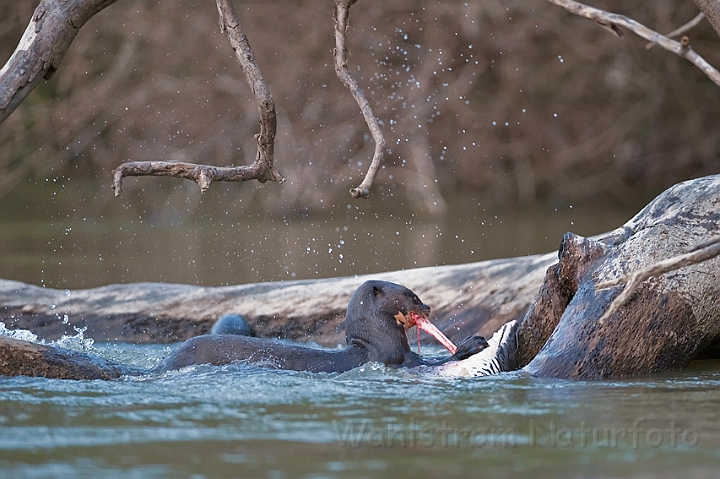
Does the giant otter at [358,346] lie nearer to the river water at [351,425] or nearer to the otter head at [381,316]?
the otter head at [381,316]

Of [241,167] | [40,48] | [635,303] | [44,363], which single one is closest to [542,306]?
[635,303]

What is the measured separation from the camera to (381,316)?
11.5ft

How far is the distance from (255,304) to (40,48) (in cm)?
168

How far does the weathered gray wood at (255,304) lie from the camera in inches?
175

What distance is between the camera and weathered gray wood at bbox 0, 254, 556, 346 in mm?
4438

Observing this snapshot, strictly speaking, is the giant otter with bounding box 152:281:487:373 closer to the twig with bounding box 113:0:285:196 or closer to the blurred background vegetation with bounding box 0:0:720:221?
the twig with bounding box 113:0:285:196

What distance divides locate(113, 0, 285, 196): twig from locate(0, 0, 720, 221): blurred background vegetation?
6449mm

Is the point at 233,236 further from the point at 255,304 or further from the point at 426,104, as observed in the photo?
the point at 255,304

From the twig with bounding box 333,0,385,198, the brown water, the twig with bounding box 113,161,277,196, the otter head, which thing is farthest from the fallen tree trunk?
the brown water

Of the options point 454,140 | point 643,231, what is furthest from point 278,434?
point 454,140

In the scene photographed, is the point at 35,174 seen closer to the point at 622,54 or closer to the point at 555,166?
the point at 555,166

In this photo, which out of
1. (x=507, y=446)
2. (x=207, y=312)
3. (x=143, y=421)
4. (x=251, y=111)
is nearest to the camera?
(x=507, y=446)

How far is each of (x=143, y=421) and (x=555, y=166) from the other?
8347 millimetres

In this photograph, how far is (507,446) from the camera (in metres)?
2.14
